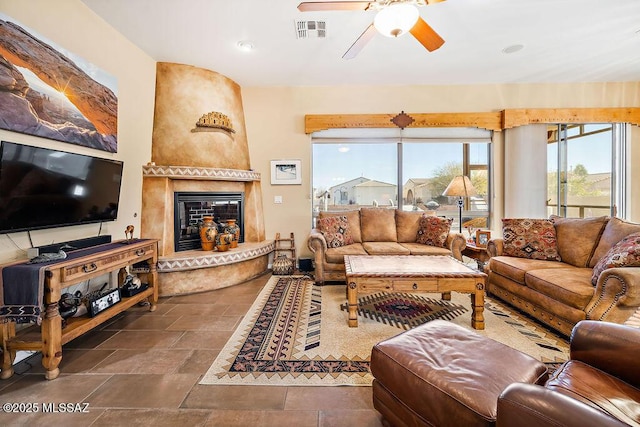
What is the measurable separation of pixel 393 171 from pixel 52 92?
167 inches

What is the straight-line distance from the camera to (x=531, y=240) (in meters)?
3.04

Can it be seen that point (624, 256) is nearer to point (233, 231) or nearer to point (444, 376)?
point (444, 376)

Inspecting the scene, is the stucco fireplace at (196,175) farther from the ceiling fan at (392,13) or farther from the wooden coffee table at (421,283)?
the ceiling fan at (392,13)

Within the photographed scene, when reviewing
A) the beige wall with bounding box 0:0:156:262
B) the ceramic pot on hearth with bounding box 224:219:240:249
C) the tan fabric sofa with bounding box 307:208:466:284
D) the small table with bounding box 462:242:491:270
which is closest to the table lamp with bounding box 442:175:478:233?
the tan fabric sofa with bounding box 307:208:466:284

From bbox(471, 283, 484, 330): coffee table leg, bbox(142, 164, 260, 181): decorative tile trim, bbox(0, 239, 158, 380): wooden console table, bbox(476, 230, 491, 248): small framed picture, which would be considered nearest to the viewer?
bbox(0, 239, 158, 380): wooden console table

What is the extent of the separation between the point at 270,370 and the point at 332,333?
2.18 ft

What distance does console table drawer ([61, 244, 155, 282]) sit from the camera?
1.91 metres

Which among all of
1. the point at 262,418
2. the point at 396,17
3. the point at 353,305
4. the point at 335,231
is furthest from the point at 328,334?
the point at 396,17

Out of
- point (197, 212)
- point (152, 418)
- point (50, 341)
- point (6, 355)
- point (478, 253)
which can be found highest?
point (197, 212)

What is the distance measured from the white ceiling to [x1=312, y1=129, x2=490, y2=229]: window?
94 cm

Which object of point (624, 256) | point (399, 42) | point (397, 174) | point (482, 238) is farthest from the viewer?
point (397, 174)

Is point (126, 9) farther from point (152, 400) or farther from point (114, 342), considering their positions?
point (152, 400)

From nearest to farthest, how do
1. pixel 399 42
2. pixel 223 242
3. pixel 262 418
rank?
pixel 262 418 < pixel 399 42 < pixel 223 242

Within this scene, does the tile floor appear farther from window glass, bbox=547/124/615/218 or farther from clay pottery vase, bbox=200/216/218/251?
window glass, bbox=547/124/615/218
